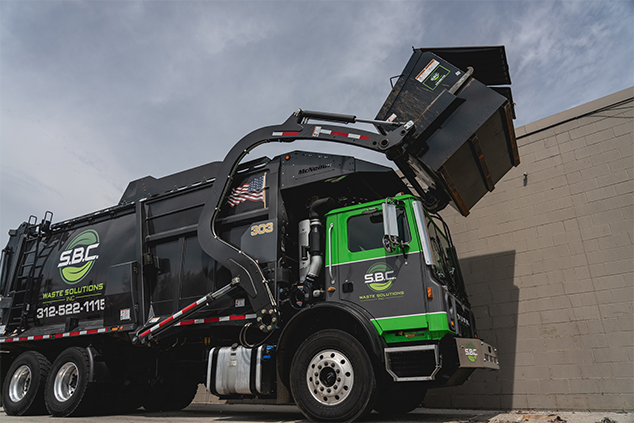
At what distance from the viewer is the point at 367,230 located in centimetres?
536

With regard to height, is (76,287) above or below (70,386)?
above

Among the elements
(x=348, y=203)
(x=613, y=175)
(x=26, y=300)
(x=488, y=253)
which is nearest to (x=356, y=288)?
(x=348, y=203)

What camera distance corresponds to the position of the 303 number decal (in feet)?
19.2

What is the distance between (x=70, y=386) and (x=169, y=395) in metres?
1.80

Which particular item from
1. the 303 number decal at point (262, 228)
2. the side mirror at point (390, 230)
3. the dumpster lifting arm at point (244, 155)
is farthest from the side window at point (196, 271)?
the side mirror at point (390, 230)

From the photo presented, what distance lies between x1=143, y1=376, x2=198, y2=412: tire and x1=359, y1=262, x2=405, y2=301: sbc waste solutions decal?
4570mm

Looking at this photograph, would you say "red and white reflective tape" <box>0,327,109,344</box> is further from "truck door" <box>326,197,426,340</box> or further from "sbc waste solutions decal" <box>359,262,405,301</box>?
"sbc waste solutions decal" <box>359,262,405,301</box>

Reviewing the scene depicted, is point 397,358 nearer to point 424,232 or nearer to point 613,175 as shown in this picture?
point 424,232

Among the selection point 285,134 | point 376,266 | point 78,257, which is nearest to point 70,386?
point 78,257

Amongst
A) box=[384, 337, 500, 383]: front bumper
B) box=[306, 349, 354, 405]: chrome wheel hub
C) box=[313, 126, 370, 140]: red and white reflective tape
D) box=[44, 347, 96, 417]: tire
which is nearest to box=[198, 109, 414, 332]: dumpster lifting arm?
box=[313, 126, 370, 140]: red and white reflective tape

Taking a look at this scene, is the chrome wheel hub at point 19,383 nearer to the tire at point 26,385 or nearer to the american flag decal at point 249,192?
the tire at point 26,385

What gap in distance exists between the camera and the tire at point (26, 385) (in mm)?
7168

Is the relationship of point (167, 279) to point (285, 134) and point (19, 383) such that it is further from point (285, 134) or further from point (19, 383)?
point (19, 383)

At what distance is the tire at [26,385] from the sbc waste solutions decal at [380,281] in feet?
18.6
